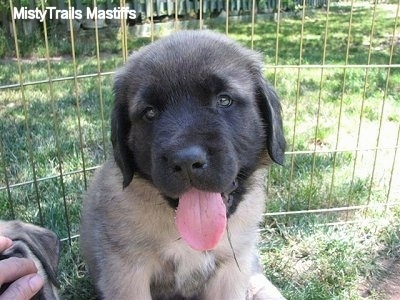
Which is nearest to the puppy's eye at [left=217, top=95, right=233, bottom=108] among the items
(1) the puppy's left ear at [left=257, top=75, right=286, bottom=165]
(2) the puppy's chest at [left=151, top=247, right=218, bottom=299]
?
(1) the puppy's left ear at [left=257, top=75, right=286, bottom=165]

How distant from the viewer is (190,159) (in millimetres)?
1998

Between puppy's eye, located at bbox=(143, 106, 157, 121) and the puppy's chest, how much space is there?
0.63 m

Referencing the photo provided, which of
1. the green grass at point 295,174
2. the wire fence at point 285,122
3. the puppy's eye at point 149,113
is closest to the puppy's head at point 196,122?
the puppy's eye at point 149,113

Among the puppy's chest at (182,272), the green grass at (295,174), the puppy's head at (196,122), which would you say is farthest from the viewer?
the green grass at (295,174)

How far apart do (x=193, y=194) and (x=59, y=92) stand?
12.9 ft

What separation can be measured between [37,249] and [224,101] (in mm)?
957

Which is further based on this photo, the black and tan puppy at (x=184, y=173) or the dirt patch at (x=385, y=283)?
the dirt patch at (x=385, y=283)

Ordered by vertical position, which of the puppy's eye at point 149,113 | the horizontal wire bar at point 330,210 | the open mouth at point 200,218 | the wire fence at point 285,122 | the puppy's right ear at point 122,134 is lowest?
the horizontal wire bar at point 330,210

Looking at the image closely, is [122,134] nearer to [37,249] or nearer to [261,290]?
[37,249]

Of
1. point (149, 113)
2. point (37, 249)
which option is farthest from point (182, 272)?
point (149, 113)

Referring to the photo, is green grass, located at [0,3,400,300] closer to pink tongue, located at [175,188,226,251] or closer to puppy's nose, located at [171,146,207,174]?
pink tongue, located at [175,188,226,251]

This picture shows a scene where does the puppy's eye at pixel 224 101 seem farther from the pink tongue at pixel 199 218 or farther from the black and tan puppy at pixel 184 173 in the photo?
the pink tongue at pixel 199 218

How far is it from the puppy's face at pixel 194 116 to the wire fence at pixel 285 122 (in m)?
0.68

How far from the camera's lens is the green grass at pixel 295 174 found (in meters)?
3.38
